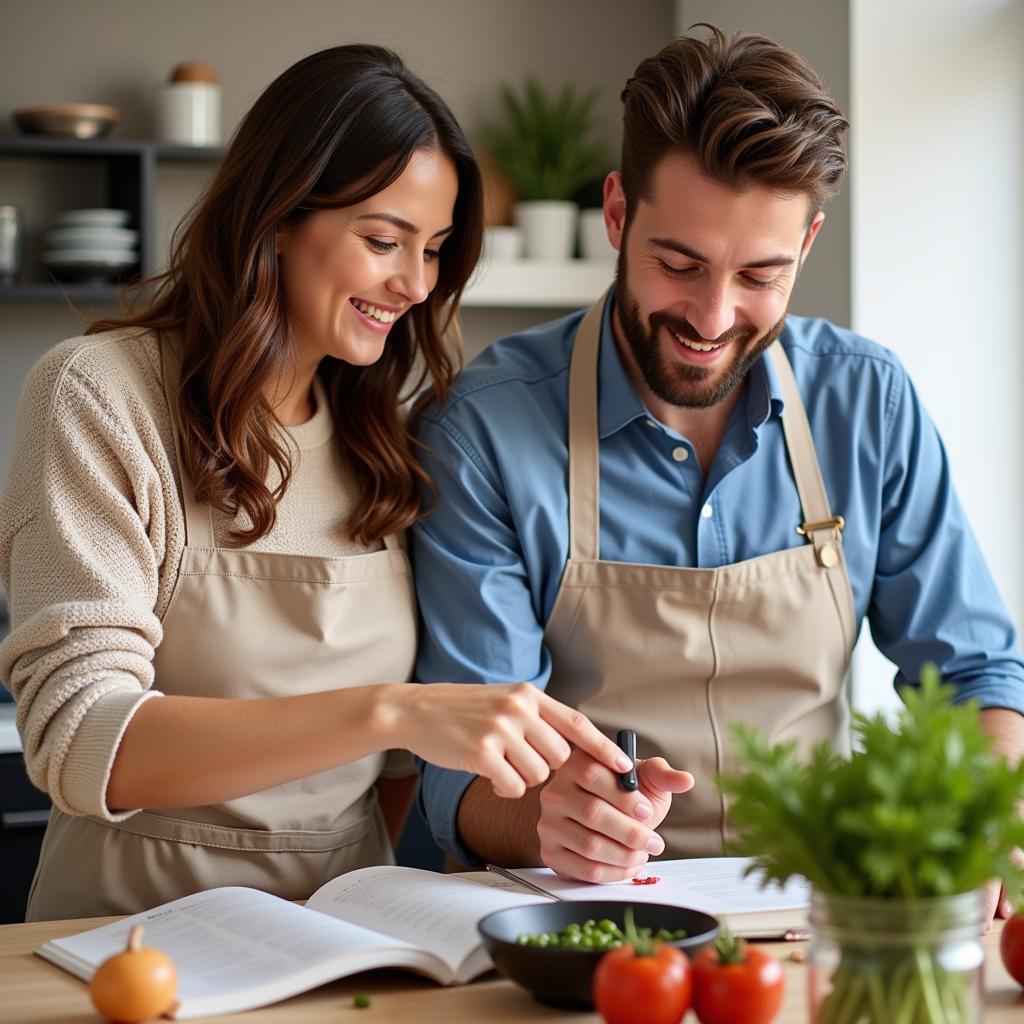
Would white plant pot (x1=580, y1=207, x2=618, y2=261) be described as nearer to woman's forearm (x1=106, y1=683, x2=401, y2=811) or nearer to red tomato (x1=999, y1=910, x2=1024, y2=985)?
woman's forearm (x1=106, y1=683, x2=401, y2=811)

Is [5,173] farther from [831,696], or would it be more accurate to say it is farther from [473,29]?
[831,696]

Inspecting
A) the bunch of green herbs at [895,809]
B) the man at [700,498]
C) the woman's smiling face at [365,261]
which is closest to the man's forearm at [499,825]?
the man at [700,498]

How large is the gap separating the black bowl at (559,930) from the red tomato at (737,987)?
92 mm

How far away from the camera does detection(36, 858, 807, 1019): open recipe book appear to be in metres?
1.21

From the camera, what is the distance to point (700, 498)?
1.95 metres

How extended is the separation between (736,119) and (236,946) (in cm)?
113

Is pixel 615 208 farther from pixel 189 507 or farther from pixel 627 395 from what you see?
pixel 189 507

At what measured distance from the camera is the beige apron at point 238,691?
5.49ft

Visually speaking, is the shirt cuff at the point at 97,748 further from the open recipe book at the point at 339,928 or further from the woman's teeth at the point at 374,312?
the woman's teeth at the point at 374,312

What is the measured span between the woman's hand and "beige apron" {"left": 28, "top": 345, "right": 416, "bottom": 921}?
0.34 meters

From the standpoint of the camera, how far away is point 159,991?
112 cm

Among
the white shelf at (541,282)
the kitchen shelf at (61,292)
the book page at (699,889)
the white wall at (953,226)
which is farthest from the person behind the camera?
the white shelf at (541,282)

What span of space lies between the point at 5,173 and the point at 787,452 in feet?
7.81

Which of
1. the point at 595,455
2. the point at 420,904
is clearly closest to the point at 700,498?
the point at 595,455
